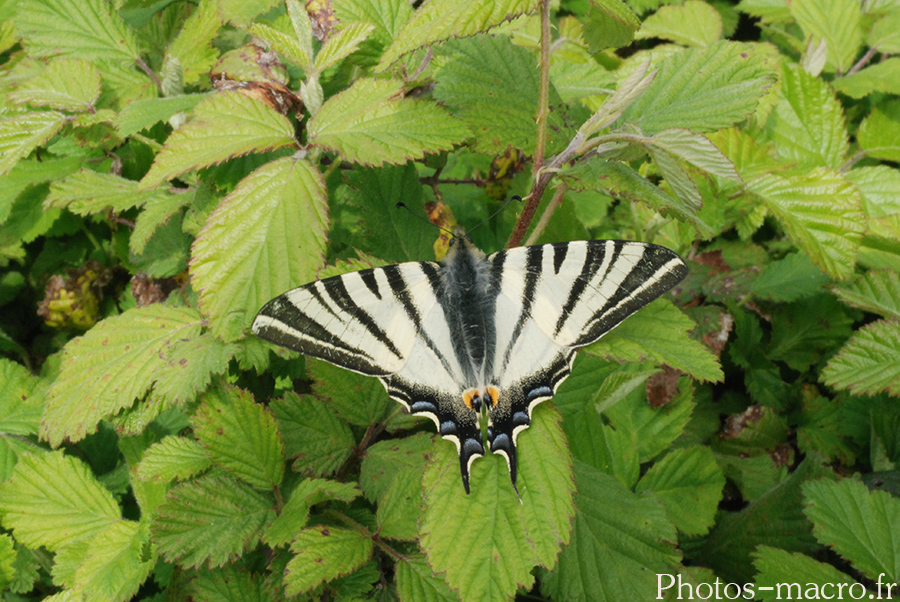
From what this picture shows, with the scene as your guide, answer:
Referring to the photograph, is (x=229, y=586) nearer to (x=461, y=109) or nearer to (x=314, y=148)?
(x=314, y=148)

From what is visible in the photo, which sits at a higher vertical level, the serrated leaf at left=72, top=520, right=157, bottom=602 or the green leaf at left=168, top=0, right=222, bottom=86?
the green leaf at left=168, top=0, right=222, bottom=86

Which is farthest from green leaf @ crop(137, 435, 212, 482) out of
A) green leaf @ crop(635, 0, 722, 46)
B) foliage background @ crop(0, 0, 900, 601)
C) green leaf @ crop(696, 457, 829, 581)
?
green leaf @ crop(635, 0, 722, 46)

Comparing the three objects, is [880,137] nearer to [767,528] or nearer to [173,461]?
[767,528]

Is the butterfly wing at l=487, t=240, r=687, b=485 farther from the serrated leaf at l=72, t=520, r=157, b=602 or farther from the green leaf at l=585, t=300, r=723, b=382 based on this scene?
the serrated leaf at l=72, t=520, r=157, b=602

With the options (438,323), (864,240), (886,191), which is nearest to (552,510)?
(438,323)

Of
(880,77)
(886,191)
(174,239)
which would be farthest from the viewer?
(880,77)

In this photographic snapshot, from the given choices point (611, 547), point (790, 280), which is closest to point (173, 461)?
point (611, 547)

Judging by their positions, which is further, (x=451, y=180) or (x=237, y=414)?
(x=451, y=180)

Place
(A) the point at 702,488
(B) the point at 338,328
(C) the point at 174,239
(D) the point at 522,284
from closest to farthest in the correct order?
(B) the point at 338,328 < (D) the point at 522,284 < (A) the point at 702,488 < (C) the point at 174,239
